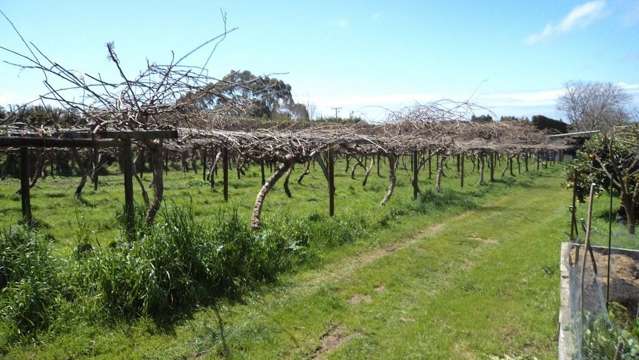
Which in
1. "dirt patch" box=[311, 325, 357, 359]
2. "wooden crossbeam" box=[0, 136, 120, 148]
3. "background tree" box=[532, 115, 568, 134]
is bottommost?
"dirt patch" box=[311, 325, 357, 359]

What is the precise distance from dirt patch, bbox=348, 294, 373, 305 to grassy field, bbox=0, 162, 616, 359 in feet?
0.08

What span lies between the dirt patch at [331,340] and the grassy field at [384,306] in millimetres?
12

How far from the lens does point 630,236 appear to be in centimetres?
606

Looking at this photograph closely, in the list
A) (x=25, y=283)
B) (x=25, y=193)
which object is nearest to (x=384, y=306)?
(x=25, y=283)

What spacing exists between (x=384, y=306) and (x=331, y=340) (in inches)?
46.6

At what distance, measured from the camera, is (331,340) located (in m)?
5.09

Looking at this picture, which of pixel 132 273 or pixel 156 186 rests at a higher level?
pixel 156 186

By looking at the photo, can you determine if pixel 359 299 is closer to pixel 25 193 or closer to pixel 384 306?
pixel 384 306

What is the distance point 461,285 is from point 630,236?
218cm

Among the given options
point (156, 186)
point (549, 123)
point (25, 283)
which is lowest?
point (25, 283)

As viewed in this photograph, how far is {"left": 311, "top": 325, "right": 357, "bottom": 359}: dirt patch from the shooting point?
188 inches

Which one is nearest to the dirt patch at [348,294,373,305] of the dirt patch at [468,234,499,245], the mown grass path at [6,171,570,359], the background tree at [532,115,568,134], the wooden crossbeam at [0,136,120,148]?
the mown grass path at [6,171,570,359]

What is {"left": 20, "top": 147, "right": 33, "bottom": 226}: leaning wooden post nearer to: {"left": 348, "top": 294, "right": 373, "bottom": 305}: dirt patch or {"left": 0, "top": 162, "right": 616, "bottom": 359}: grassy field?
{"left": 0, "top": 162, "right": 616, "bottom": 359}: grassy field

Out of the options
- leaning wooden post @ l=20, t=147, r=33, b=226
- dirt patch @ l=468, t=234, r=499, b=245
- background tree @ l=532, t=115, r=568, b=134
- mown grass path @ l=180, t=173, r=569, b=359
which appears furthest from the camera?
background tree @ l=532, t=115, r=568, b=134
